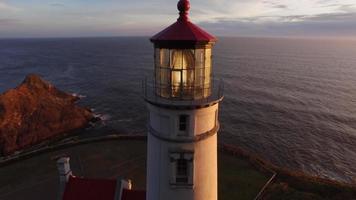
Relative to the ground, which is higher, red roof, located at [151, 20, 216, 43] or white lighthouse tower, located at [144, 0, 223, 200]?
red roof, located at [151, 20, 216, 43]

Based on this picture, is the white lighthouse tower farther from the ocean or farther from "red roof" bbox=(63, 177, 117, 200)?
the ocean

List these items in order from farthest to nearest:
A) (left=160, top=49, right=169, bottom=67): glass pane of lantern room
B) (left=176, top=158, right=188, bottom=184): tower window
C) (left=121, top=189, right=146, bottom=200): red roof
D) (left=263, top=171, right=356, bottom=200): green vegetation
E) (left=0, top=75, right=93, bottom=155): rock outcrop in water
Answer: (left=0, top=75, right=93, bottom=155): rock outcrop in water → (left=263, top=171, right=356, bottom=200): green vegetation → (left=121, top=189, right=146, bottom=200): red roof → (left=176, top=158, right=188, bottom=184): tower window → (left=160, top=49, right=169, bottom=67): glass pane of lantern room

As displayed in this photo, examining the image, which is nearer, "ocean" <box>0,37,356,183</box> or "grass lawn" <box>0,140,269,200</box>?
"grass lawn" <box>0,140,269,200</box>

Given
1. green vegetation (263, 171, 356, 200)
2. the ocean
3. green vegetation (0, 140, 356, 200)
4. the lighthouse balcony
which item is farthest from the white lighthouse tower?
green vegetation (263, 171, 356, 200)

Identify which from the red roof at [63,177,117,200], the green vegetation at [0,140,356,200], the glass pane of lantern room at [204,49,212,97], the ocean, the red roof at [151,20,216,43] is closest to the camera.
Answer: the red roof at [151,20,216,43]

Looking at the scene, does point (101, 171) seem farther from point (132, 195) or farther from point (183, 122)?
point (183, 122)

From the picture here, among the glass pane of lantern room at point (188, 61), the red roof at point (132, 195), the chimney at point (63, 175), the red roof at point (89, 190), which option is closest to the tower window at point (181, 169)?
the glass pane of lantern room at point (188, 61)

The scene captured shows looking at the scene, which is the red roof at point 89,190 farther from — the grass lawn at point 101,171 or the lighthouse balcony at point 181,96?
the grass lawn at point 101,171
